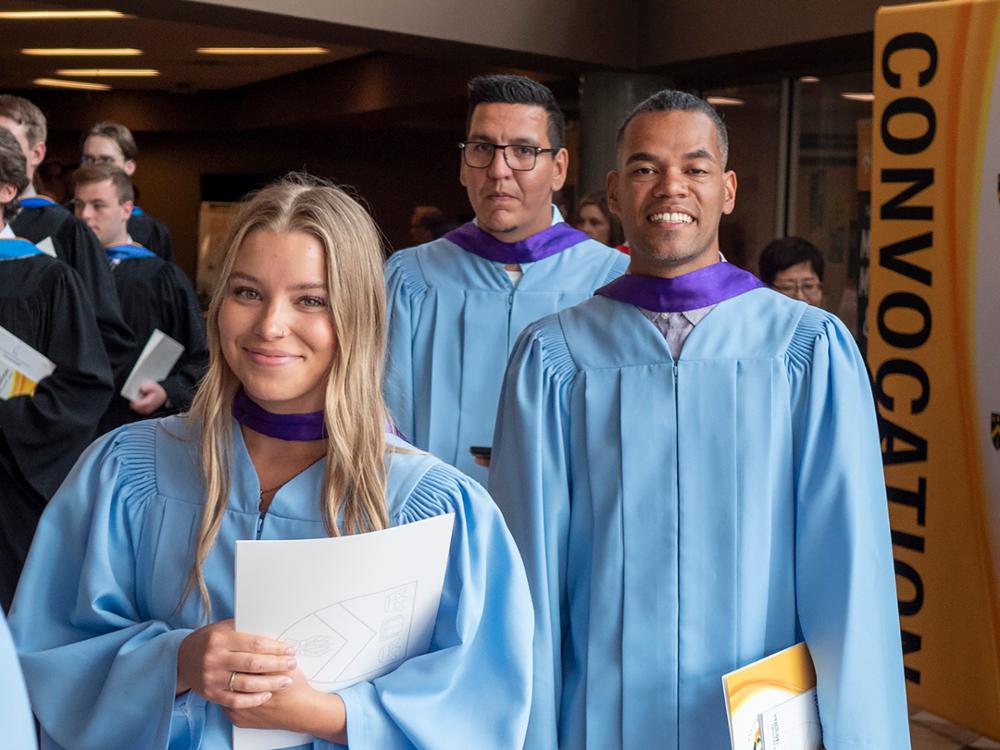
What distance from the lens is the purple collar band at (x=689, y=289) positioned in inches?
97.3

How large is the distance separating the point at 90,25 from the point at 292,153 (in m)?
6.73

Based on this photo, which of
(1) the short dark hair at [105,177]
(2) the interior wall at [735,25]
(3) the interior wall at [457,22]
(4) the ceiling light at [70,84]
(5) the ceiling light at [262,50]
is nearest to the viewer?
(1) the short dark hair at [105,177]

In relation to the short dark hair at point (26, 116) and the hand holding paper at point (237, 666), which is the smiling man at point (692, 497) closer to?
the hand holding paper at point (237, 666)

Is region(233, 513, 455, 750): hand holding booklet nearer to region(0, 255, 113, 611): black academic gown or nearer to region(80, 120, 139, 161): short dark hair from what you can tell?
region(0, 255, 113, 611): black academic gown

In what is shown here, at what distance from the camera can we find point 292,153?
61.2ft

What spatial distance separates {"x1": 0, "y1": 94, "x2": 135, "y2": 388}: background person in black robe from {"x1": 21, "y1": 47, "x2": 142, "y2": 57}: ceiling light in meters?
9.22

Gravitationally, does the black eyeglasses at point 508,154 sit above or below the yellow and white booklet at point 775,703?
above

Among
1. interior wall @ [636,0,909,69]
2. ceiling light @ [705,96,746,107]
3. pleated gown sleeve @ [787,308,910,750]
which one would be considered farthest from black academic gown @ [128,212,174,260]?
pleated gown sleeve @ [787,308,910,750]

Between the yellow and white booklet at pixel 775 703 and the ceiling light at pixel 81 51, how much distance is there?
40.9 feet

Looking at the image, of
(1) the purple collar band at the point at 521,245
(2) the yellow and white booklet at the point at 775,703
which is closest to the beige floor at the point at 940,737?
(1) the purple collar band at the point at 521,245

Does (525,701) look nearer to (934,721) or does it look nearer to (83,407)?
(83,407)

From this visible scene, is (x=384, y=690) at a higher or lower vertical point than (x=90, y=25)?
lower

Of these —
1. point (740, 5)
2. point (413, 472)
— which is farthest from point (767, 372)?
point (740, 5)

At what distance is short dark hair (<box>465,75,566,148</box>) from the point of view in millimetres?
3535
